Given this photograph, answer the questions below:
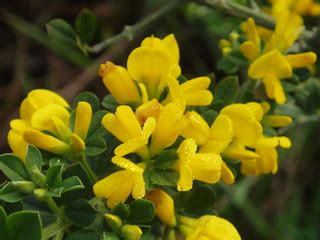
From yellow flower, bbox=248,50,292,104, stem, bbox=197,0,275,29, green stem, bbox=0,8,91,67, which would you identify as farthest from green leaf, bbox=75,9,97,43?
green stem, bbox=0,8,91,67

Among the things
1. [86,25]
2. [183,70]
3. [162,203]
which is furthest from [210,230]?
[183,70]

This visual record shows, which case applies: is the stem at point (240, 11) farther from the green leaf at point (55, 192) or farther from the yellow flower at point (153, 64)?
the green leaf at point (55, 192)

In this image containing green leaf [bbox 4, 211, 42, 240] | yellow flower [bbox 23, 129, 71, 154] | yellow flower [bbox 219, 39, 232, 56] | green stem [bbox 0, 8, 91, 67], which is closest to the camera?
green leaf [bbox 4, 211, 42, 240]

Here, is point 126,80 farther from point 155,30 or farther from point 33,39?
point 33,39

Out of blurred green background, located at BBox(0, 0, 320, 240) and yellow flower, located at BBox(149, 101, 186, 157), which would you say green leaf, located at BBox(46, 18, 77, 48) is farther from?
blurred green background, located at BBox(0, 0, 320, 240)

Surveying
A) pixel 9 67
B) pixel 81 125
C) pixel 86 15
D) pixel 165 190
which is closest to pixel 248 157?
pixel 165 190

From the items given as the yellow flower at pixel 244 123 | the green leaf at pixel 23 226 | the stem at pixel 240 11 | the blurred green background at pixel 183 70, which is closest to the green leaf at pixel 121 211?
the green leaf at pixel 23 226
